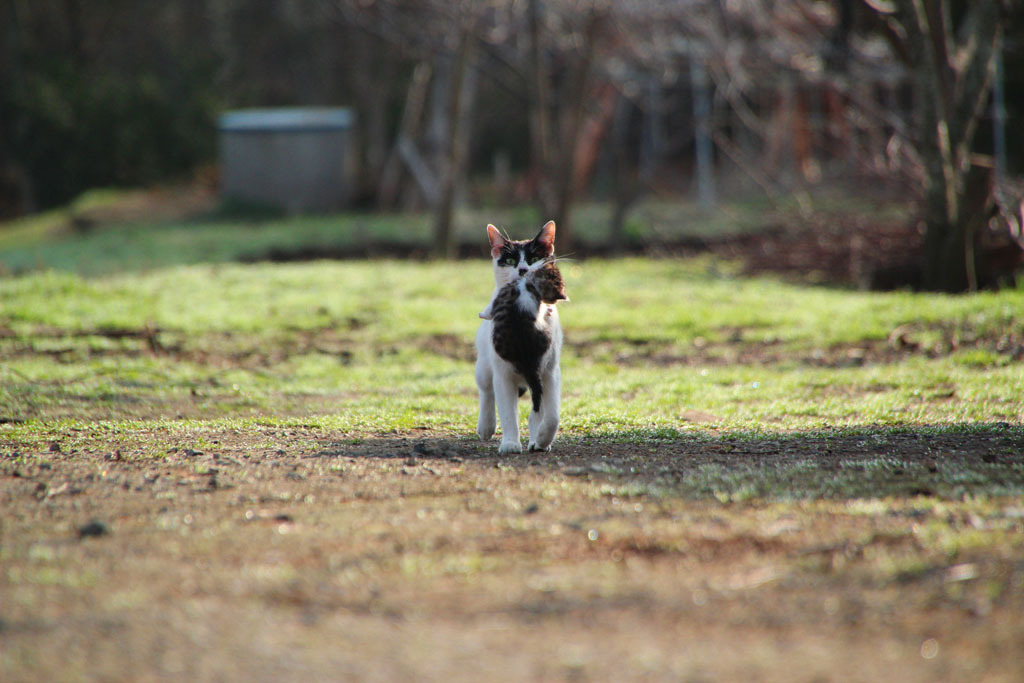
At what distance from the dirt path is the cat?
33 cm

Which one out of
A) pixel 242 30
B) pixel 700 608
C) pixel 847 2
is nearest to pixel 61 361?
pixel 700 608

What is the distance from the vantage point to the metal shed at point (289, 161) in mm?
18031

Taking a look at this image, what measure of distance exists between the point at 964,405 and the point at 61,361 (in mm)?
5720

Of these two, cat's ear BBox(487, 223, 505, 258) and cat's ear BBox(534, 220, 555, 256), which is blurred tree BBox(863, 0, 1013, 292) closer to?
cat's ear BBox(534, 220, 555, 256)

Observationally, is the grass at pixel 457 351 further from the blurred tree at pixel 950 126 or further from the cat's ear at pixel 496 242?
the cat's ear at pixel 496 242

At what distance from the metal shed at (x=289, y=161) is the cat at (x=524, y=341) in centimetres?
1388

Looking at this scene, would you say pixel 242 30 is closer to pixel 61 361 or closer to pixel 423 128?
pixel 423 128

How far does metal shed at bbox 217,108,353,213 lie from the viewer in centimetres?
1803

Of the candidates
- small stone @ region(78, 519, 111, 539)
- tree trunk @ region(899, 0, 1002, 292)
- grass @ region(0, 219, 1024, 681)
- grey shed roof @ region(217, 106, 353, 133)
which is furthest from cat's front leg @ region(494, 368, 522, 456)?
grey shed roof @ region(217, 106, 353, 133)

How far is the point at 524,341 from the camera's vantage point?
177 inches

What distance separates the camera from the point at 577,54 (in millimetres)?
13805

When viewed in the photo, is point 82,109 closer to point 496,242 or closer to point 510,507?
point 496,242

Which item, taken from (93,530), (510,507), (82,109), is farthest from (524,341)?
(82,109)

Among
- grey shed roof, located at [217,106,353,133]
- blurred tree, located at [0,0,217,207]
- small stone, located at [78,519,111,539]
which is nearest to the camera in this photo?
small stone, located at [78,519,111,539]
